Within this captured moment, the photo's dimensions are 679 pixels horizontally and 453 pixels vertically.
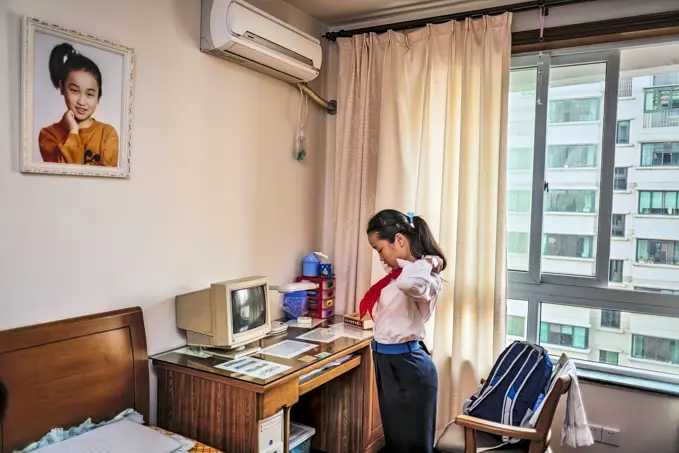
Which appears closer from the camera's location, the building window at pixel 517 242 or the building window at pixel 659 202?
the building window at pixel 659 202

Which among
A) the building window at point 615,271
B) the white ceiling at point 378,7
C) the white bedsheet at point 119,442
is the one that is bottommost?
the white bedsheet at point 119,442

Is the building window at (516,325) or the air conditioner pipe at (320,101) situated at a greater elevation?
the air conditioner pipe at (320,101)

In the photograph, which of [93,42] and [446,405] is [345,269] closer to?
[446,405]

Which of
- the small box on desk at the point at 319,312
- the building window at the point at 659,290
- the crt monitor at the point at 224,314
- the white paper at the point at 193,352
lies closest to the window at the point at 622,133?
the building window at the point at 659,290

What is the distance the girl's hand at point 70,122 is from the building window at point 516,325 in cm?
238

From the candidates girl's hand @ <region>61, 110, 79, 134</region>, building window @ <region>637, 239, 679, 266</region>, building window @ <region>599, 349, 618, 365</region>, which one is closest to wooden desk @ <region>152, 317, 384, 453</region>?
girl's hand @ <region>61, 110, 79, 134</region>

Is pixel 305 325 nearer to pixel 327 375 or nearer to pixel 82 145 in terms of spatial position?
pixel 327 375

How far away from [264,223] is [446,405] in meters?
1.44

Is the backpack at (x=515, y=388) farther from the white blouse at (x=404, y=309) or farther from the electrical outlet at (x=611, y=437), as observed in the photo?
the electrical outlet at (x=611, y=437)

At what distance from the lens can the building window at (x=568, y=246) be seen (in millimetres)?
2750

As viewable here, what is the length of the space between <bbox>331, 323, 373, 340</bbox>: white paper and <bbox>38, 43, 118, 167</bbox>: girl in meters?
1.41

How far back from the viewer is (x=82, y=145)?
6.35ft

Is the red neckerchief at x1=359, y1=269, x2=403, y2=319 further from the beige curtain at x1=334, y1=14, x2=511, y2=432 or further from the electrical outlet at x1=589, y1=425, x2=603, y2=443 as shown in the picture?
the electrical outlet at x1=589, y1=425, x2=603, y2=443

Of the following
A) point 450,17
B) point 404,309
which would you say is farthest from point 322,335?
point 450,17
